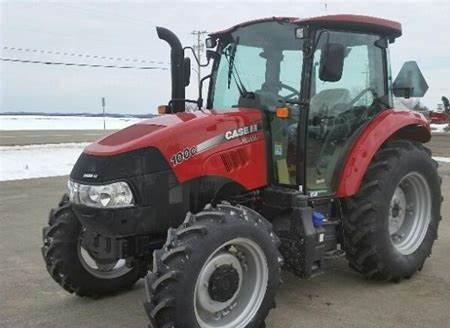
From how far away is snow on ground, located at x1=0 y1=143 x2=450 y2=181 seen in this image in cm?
1455

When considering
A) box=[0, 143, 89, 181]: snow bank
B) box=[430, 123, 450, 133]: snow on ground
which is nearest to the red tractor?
box=[0, 143, 89, 181]: snow bank

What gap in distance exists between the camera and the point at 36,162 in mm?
16797

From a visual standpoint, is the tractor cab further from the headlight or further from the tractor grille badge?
the headlight

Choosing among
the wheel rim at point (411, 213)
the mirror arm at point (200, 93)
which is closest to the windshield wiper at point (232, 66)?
the mirror arm at point (200, 93)

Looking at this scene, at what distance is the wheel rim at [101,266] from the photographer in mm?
4789

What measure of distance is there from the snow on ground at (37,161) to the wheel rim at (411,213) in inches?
413

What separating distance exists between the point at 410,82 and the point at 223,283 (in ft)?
10.1

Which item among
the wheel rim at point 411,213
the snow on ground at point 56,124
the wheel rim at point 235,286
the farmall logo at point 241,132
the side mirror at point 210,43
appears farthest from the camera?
the snow on ground at point 56,124

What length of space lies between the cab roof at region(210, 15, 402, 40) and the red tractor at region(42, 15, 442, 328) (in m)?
0.01

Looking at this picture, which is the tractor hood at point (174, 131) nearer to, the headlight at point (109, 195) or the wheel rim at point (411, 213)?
the headlight at point (109, 195)

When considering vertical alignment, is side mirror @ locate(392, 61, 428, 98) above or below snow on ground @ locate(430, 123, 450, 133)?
above

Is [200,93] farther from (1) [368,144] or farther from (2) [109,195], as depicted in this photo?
(2) [109,195]

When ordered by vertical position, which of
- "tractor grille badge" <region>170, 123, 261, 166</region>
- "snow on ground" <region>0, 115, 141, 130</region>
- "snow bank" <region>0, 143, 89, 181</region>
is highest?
"tractor grille badge" <region>170, 123, 261, 166</region>

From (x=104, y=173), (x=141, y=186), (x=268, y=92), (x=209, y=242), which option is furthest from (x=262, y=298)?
(x=268, y=92)
